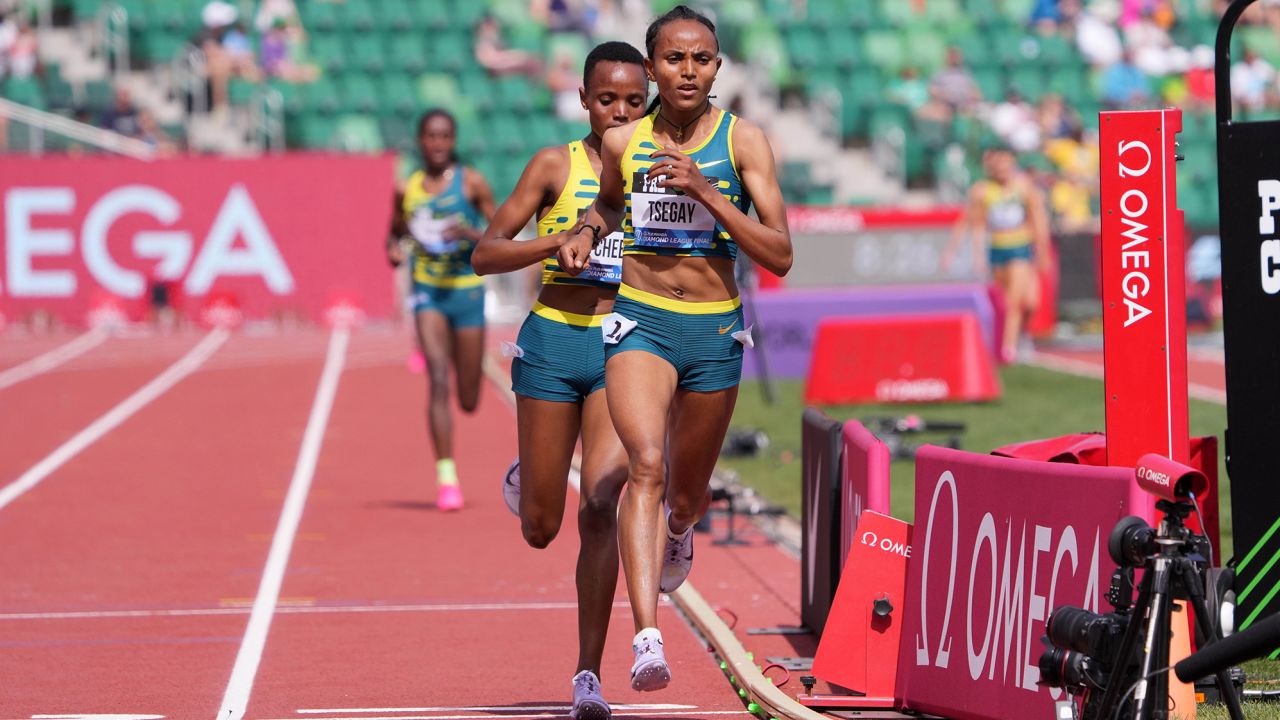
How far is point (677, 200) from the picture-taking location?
6102mm

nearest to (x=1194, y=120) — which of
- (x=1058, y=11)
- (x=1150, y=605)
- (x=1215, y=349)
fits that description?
(x=1058, y=11)

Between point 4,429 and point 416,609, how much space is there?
884 cm

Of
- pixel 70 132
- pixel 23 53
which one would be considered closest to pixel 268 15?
pixel 23 53

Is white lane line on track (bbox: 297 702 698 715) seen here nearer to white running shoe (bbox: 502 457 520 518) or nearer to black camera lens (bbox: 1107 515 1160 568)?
white running shoe (bbox: 502 457 520 518)

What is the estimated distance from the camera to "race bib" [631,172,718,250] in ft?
20.0

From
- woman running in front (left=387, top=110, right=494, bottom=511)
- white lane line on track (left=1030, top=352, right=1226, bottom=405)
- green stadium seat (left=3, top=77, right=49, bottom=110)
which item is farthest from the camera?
green stadium seat (left=3, top=77, right=49, bottom=110)

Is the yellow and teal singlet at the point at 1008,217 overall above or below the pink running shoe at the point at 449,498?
above

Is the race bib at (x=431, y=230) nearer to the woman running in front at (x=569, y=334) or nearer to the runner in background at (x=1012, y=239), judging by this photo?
the woman running in front at (x=569, y=334)

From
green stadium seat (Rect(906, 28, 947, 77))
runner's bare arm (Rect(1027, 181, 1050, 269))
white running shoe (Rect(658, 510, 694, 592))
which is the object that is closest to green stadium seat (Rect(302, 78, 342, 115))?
green stadium seat (Rect(906, 28, 947, 77))

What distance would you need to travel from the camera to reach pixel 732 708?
6.61 m

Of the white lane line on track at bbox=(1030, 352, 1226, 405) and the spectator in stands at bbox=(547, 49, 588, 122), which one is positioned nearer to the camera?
the white lane line on track at bbox=(1030, 352, 1226, 405)

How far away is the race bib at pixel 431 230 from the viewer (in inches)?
471

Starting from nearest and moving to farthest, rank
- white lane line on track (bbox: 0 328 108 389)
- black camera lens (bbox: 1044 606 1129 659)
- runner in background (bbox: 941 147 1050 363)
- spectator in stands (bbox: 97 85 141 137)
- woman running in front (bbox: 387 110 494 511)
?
black camera lens (bbox: 1044 606 1129 659) → woman running in front (bbox: 387 110 494 511) → white lane line on track (bbox: 0 328 108 389) → runner in background (bbox: 941 147 1050 363) → spectator in stands (bbox: 97 85 141 137)

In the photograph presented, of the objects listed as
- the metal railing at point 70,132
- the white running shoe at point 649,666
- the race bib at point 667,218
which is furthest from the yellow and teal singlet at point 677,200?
the metal railing at point 70,132
